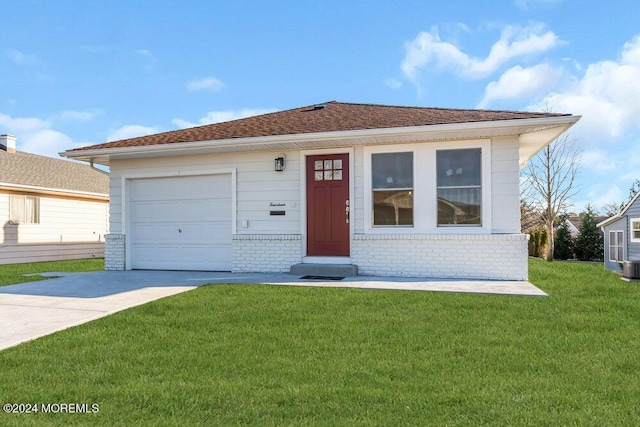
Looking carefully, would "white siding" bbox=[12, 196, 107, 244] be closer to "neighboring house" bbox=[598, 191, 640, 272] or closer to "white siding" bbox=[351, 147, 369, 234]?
"white siding" bbox=[351, 147, 369, 234]

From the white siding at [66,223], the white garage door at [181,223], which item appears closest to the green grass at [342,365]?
the white garage door at [181,223]

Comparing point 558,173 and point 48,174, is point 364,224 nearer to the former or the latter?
point 48,174

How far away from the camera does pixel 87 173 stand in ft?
59.0

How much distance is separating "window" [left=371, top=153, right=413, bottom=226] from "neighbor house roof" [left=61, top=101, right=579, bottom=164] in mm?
435

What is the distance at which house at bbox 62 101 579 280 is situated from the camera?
7.41 meters

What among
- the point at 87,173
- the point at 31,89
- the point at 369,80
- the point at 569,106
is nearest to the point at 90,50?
the point at 31,89

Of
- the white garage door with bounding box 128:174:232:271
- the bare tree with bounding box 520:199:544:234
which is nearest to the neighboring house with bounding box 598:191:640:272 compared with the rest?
the bare tree with bounding box 520:199:544:234

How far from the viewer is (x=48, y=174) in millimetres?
15297

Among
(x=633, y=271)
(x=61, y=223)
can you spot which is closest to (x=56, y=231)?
(x=61, y=223)

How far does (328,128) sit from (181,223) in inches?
155

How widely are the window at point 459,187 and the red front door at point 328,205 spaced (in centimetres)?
179

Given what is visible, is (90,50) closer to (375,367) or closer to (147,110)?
(147,110)

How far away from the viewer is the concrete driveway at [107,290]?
4492mm

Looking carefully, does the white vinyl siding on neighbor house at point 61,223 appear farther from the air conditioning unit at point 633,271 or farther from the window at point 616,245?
the window at point 616,245
